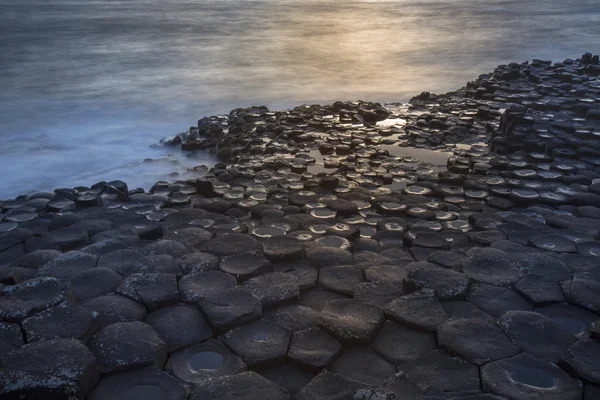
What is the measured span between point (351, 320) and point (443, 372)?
1.90 feet

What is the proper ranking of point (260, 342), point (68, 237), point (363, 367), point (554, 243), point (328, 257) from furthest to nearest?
1. point (68, 237)
2. point (554, 243)
3. point (328, 257)
4. point (260, 342)
5. point (363, 367)

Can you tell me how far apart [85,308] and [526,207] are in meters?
4.02

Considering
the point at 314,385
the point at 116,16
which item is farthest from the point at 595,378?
the point at 116,16

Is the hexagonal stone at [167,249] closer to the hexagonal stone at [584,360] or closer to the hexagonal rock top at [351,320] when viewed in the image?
the hexagonal rock top at [351,320]

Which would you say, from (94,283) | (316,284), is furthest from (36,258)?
(316,284)

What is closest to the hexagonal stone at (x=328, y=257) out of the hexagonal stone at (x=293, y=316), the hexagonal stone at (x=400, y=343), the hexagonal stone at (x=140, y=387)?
the hexagonal stone at (x=293, y=316)

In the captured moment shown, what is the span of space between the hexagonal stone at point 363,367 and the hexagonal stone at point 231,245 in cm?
121

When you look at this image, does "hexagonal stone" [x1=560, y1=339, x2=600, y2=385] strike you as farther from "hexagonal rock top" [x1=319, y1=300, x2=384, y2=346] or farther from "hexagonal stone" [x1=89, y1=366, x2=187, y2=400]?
"hexagonal stone" [x1=89, y1=366, x2=187, y2=400]

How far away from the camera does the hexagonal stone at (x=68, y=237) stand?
3932 millimetres

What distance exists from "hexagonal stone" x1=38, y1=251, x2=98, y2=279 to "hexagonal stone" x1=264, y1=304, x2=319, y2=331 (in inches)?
54.8

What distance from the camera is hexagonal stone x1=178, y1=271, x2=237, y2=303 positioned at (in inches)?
121

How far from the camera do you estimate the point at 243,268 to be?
11.2 ft

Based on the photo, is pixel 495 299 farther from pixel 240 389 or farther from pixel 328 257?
pixel 240 389

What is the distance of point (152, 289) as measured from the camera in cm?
309
